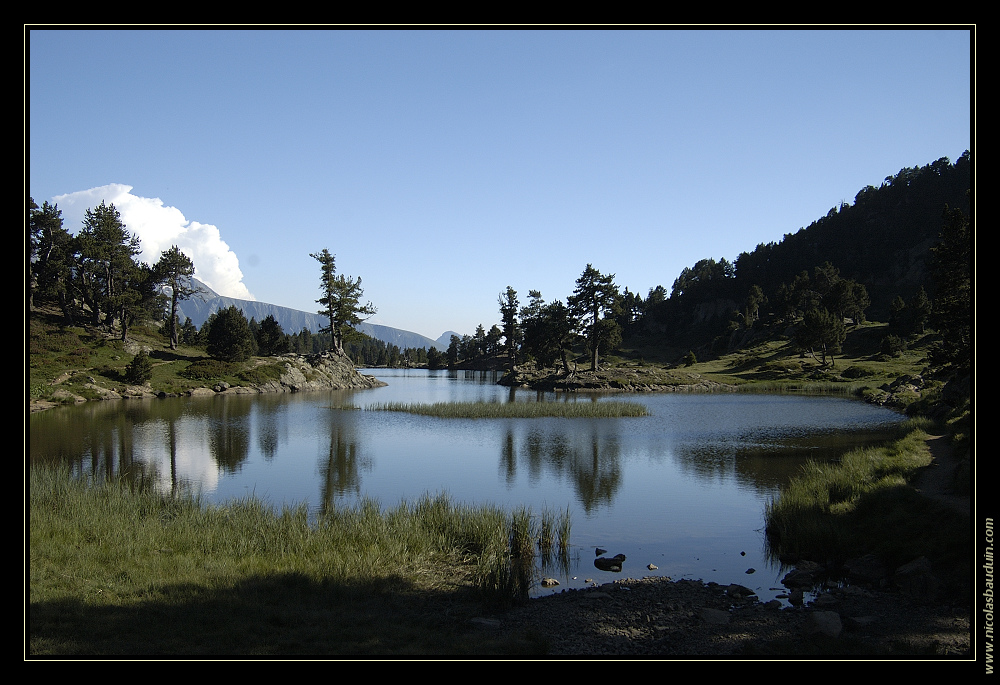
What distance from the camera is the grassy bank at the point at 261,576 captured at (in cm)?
845

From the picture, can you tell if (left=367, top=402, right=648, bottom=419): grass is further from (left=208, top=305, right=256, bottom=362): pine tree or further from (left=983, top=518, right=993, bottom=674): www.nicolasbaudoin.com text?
(left=983, top=518, right=993, bottom=674): www.nicolasbaudoin.com text

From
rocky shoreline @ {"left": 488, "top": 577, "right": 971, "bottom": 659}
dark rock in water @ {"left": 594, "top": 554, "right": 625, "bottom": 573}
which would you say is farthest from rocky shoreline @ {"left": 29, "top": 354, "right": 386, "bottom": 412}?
rocky shoreline @ {"left": 488, "top": 577, "right": 971, "bottom": 659}

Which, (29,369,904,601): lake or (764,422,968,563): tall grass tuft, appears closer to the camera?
(764,422,968,563): tall grass tuft

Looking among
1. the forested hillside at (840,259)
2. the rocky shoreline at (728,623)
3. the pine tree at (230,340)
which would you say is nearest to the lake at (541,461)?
the rocky shoreline at (728,623)

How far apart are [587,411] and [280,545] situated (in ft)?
123

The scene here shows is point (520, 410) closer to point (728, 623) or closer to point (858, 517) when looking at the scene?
point (858, 517)

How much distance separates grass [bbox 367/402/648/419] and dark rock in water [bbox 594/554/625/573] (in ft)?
105

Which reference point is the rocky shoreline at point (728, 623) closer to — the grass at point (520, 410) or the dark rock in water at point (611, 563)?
the dark rock in water at point (611, 563)

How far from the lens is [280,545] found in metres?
13.4

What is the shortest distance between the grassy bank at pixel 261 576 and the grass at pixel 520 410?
98.4 ft

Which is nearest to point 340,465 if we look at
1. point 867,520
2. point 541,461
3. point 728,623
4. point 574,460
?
point 541,461

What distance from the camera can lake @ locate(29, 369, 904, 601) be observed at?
16.7 metres
